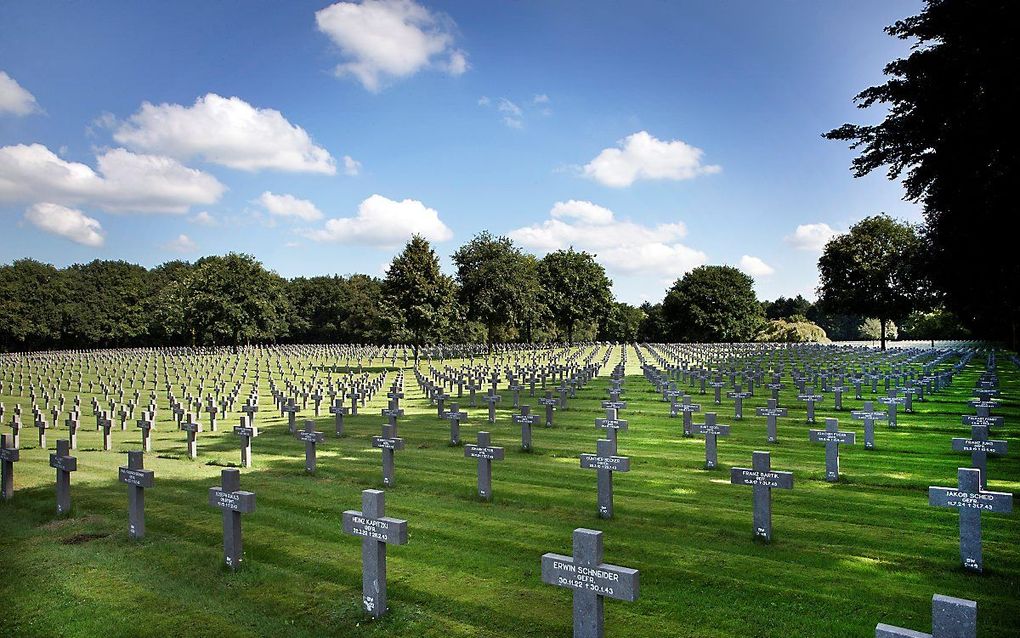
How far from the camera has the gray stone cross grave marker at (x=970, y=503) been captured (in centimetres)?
643

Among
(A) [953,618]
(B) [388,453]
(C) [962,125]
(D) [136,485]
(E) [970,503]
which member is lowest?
(B) [388,453]

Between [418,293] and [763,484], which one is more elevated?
[418,293]

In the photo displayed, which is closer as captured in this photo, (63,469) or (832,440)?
(63,469)

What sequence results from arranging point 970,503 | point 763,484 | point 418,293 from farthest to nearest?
point 418,293, point 763,484, point 970,503

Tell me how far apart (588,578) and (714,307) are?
296ft

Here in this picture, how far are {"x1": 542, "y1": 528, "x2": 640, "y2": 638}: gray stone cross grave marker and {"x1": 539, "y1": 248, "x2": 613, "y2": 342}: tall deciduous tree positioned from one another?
70.9 metres

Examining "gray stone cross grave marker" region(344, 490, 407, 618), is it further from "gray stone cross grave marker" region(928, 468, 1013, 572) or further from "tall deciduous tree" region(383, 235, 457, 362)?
"tall deciduous tree" region(383, 235, 457, 362)

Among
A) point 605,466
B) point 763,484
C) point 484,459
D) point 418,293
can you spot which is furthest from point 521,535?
point 418,293

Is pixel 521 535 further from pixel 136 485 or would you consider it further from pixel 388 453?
pixel 136 485

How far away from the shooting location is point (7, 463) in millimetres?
10344

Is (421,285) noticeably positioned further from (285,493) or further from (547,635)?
(547,635)

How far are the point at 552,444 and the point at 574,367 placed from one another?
21206 millimetres

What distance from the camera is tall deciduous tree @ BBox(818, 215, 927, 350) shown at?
59562mm

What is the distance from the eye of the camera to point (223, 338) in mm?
74188
